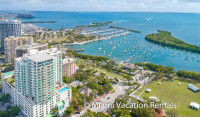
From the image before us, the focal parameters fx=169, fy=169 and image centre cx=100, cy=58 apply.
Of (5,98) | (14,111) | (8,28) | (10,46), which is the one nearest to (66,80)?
(5,98)

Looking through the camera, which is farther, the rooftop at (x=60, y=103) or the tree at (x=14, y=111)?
the rooftop at (x=60, y=103)

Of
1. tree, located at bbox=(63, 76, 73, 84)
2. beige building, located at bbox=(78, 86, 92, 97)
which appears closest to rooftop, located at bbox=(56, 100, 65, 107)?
beige building, located at bbox=(78, 86, 92, 97)

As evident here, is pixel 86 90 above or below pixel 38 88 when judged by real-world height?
below

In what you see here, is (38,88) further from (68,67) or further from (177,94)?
(177,94)

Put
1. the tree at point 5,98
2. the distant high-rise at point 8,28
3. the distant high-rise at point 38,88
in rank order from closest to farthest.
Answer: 1. the distant high-rise at point 38,88
2. the tree at point 5,98
3. the distant high-rise at point 8,28

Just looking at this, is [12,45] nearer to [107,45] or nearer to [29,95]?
[29,95]

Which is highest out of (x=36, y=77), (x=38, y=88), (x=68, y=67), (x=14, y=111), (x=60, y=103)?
(x=36, y=77)

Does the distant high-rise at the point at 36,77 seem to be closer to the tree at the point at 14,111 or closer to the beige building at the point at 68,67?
the tree at the point at 14,111

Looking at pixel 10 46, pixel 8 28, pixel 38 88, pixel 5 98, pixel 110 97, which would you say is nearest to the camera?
pixel 38 88

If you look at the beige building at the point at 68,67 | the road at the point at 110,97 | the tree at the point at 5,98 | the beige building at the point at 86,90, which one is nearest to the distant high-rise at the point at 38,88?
the tree at the point at 5,98
